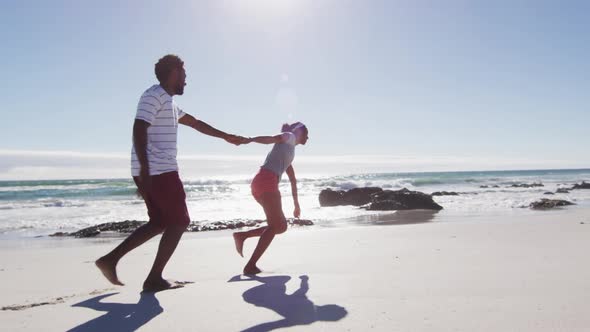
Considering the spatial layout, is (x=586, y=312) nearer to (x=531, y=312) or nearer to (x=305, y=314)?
(x=531, y=312)

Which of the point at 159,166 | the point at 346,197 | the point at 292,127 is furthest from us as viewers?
the point at 346,197

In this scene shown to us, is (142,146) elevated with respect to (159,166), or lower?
elevated

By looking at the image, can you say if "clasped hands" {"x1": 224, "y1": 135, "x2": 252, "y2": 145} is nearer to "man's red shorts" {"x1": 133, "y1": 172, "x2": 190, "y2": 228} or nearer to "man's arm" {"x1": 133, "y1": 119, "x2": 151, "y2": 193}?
"man's red shorts" {"x1": 133, "y1": 172, "x2": 190, "y2": 228}

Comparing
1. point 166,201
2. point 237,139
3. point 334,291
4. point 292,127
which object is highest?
point 292,127

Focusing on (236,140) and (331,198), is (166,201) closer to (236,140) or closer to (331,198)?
(236,140)

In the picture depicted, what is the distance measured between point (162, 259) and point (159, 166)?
70cm

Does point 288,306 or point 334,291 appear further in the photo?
point 334,291

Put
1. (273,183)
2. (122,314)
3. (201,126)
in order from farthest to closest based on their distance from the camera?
1. (273,183)
2. (201,126)
3. (122,314)

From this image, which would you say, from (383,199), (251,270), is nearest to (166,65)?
(251,270)

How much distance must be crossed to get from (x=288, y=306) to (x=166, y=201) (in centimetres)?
120

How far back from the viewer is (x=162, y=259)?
12.0ft

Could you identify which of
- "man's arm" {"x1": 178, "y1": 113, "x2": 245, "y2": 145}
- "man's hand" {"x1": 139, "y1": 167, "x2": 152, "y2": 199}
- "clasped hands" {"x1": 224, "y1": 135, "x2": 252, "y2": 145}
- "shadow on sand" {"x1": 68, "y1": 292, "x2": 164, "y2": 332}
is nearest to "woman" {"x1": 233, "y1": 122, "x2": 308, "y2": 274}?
"clasped hands" {"x1": 224, "y1": 135, "x2": 252, "y2": 145}

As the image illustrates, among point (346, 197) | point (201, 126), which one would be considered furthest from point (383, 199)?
point (201, 126)

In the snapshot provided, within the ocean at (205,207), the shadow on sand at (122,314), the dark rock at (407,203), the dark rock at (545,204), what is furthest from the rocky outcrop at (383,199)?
the shadow on sand at (122,314)
